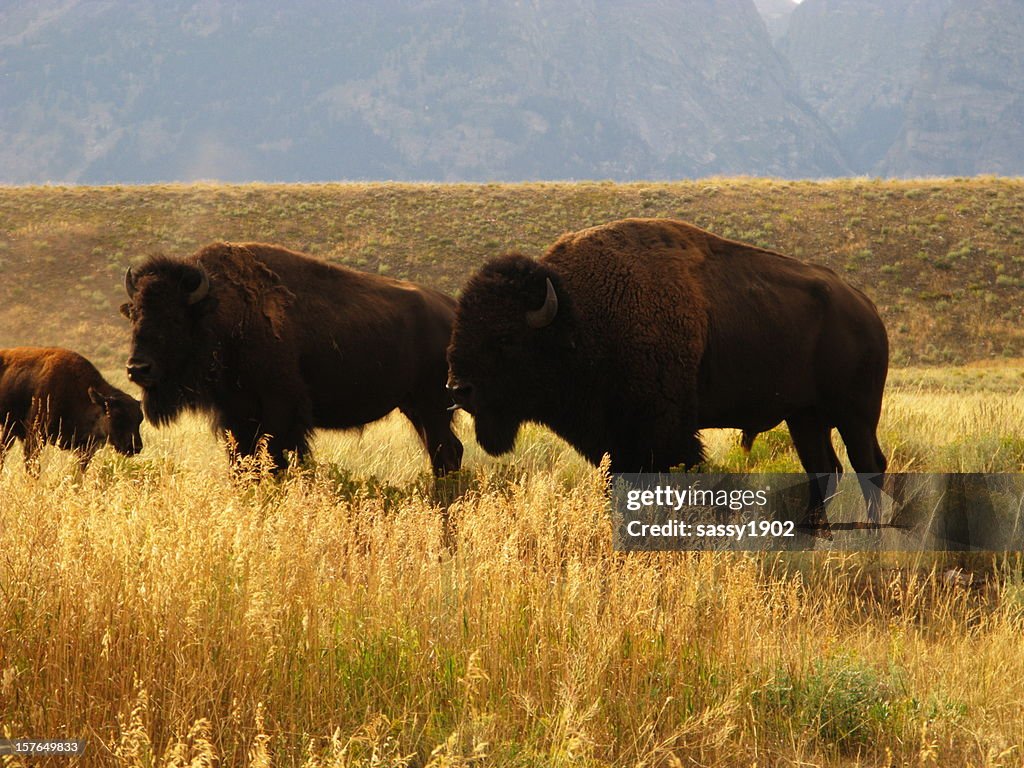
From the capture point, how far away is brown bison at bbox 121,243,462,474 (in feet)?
27.8

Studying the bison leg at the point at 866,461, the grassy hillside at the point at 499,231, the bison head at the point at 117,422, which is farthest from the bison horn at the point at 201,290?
the grassy hillside at the point at 499,231

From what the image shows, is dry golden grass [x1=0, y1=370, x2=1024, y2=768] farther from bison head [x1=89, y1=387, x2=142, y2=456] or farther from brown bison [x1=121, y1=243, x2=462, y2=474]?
bison head [x1=89, y1=387, x2=142, y2=456]

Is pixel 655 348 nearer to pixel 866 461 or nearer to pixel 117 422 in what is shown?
pixel 866 461

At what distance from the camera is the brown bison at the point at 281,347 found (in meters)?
8.48

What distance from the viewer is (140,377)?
8289 millimetres

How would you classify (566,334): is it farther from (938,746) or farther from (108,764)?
(108,764)

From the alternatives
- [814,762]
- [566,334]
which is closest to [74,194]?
[566,334]

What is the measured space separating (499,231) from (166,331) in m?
44.5

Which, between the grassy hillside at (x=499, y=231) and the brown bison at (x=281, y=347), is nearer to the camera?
the brown bison at (x=281, y=347)

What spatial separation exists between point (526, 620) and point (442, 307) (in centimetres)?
622

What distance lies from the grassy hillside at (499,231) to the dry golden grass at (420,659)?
36551mm

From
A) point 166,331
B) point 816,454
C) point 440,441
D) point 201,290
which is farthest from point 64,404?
point 816,454

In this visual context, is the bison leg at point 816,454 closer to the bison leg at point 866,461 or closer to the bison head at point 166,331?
the bison leg at point 866,461

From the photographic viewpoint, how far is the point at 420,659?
4188 millimetres
